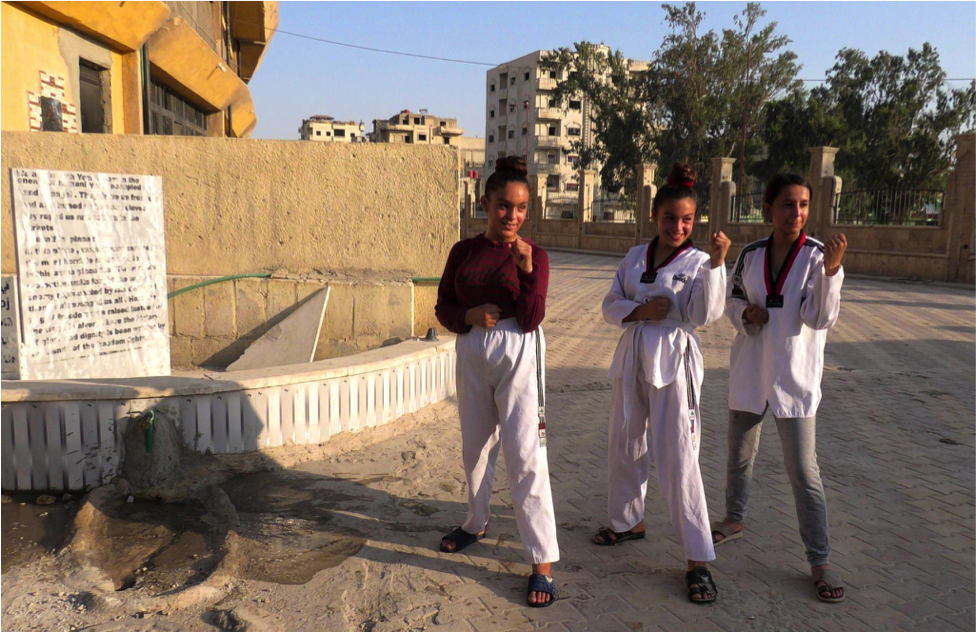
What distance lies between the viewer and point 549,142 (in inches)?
2724

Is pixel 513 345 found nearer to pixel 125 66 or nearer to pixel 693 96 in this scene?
pixel 125 66

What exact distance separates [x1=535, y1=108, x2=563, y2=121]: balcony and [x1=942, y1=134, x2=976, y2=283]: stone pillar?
55.4m

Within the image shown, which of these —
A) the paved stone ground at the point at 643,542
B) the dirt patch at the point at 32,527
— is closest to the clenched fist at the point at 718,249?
the paved stone ground at the point at 643,542

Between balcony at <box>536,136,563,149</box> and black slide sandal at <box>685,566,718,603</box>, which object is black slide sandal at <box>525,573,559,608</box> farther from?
balcony at <box>536,136,563,149</box>

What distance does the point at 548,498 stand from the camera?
3.07m

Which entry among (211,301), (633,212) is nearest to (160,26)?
(211,301)

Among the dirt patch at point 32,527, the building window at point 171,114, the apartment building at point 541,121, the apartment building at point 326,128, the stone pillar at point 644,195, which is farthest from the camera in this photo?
the apartment building at point 326,128

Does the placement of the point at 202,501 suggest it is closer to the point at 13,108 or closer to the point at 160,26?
the point at 13,108

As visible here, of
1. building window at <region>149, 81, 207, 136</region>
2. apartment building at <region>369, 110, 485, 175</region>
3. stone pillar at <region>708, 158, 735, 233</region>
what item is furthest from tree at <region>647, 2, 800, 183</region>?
apartment building at <region>369, 110, 485, 175</region>

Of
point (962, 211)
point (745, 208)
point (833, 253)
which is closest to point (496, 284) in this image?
point (833, 253)

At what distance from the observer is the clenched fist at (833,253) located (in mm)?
2811

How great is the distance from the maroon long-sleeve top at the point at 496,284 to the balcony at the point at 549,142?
6785 cm

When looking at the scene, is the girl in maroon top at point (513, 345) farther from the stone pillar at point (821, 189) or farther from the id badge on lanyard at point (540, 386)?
the stone pillar at point (821, 189)

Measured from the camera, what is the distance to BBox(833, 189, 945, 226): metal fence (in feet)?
54.3
